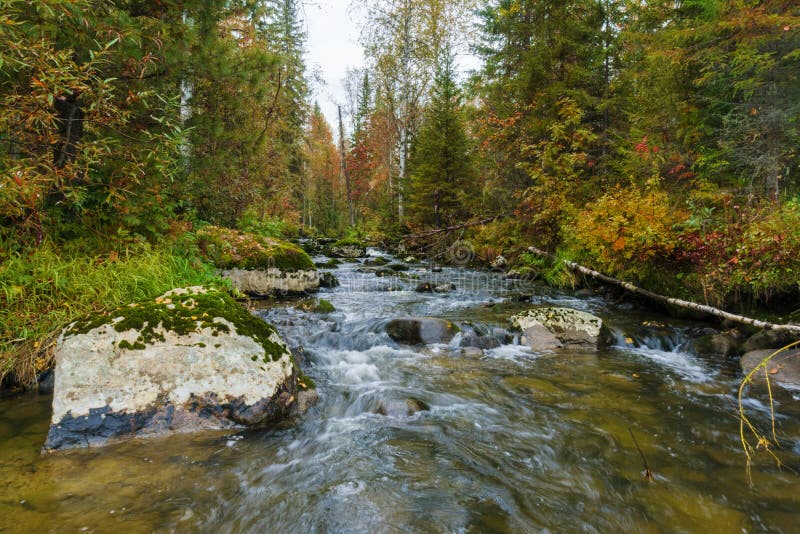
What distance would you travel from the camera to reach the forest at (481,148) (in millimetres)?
4258

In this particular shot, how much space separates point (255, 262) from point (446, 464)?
703 cm

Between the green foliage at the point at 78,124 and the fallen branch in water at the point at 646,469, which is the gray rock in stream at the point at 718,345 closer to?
the fallen branch in water at the point at 646,469

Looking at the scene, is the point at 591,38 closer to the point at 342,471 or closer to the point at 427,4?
the point at 427,4

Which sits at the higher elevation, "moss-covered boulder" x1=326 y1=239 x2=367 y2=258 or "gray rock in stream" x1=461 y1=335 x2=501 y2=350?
"moss-covered boulder" x1=326 y1=239 x2=367 y2=258

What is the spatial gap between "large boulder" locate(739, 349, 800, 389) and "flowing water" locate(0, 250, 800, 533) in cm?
35

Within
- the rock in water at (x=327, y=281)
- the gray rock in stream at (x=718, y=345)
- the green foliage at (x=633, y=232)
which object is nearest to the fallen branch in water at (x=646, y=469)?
the gray rock in stream at (x=718, y=345)

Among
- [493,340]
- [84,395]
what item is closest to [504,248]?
[493,340]

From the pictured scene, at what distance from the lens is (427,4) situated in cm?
2002

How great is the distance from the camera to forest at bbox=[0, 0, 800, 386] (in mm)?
4258

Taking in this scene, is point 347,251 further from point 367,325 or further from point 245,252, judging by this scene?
point 367,325

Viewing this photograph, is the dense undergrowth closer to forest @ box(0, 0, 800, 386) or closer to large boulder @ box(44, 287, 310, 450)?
forest @ box(0, 0, 800, 386)

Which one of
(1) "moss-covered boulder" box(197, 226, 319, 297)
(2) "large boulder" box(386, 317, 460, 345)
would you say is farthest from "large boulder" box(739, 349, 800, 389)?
(1) "moss-covered boulder" box(197, 226, 319, 297)

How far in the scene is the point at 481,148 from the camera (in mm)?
16531

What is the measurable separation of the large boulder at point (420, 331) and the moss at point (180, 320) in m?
2.79
